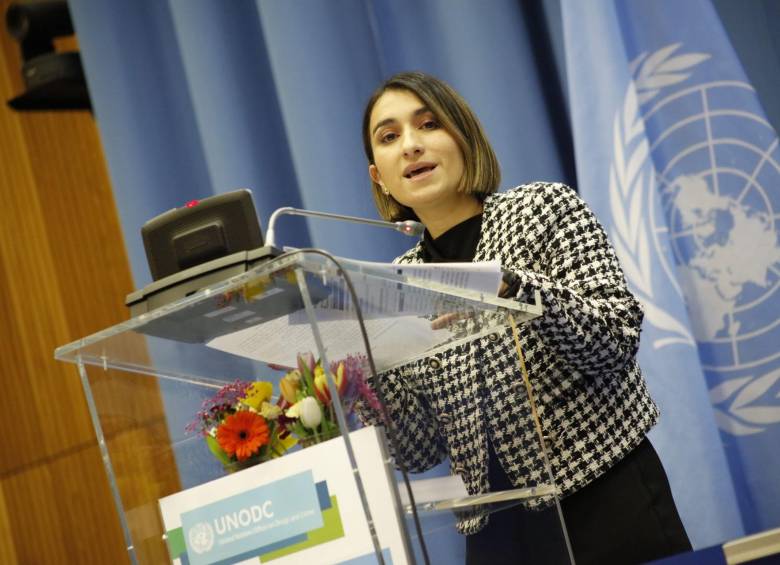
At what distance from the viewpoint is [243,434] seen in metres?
1.20

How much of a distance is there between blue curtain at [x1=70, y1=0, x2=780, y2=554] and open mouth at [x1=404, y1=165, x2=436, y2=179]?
83 cm

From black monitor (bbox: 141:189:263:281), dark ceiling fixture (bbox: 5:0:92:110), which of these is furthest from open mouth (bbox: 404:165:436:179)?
dark ceiling fixture (bbox: 5:0:92:110)

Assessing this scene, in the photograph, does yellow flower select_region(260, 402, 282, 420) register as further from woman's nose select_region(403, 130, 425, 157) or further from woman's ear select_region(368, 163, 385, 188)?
woman's ear select_region(368, 163, 385, 188)

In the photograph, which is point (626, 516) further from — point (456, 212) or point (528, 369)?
point (456, 212)

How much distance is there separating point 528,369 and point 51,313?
8.20ft

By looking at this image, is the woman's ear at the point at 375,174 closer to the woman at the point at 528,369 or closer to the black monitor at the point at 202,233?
the woman at the point at 528,369

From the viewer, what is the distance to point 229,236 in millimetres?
1336

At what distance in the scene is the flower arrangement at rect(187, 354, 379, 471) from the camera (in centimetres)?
114

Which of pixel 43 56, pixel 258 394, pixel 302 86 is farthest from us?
pixel 43 56

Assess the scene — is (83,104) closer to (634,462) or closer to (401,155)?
(401,155)

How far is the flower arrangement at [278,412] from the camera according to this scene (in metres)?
1.14

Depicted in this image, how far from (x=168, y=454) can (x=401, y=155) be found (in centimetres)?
78

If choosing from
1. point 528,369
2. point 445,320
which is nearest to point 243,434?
point 445,320

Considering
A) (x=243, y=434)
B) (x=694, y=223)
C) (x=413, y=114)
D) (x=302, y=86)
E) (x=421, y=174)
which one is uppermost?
(x=302, y=86)
